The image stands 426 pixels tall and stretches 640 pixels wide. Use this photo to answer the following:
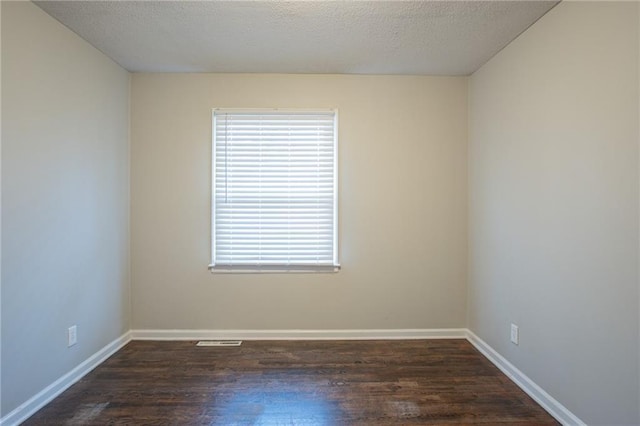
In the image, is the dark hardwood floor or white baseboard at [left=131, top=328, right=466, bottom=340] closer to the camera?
the dark hardwood floor

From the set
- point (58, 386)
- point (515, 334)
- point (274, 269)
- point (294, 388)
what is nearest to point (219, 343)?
point (274, 269)

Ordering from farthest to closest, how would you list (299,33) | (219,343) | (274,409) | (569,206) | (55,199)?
(219,343)
(299,33)
(55,199)
(274,409)
(569,206)

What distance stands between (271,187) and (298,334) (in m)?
1.44

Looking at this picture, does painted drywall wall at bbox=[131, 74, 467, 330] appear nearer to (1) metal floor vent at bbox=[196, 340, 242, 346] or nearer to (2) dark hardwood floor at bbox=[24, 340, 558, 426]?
(1) metal floor vent at bbox=[196, 340, 242, 346]

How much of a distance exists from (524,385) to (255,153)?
2.84m

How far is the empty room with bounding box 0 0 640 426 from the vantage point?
1711 mm

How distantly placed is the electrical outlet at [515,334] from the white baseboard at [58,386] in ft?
10.7

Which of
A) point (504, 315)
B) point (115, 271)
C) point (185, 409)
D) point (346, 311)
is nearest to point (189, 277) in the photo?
point (115, 271)

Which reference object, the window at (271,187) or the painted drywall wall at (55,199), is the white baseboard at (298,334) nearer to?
the painted drywall wall at (55,199)

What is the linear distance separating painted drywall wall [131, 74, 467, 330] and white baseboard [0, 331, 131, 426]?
1.05 ft

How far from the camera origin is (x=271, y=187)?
9.46ft

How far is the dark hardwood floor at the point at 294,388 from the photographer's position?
1.83m

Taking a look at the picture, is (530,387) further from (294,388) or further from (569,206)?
(294,388)

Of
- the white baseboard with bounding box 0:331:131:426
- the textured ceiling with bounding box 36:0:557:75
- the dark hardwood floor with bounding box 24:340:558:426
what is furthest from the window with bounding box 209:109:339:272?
the white baseboard with bounding box 0:331:131:426
